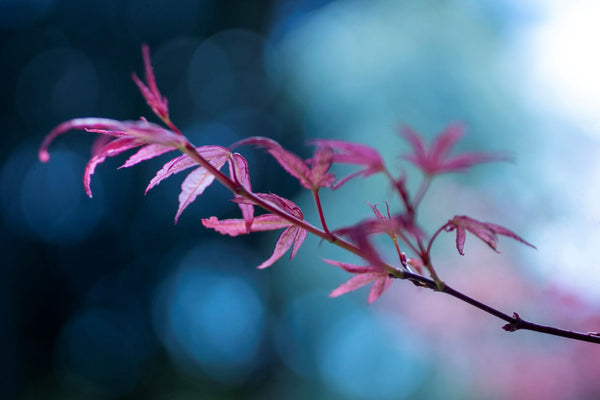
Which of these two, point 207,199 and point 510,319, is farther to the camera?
point 207,199

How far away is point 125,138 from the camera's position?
36cm

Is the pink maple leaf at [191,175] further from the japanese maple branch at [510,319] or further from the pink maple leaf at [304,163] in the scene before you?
the japanese maple branch at [510,319]

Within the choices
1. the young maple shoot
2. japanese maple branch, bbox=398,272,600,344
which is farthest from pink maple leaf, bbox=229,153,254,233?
japanese maple branch, bbox=398,272,600,344

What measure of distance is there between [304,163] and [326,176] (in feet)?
0.07

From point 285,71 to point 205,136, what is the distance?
3.36 feet

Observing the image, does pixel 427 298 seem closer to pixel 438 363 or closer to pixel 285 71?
pixel 438 363

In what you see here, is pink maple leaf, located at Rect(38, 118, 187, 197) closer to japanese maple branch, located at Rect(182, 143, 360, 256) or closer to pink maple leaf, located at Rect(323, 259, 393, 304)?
japanese maple branch, located at Rect(182, 143, 360, 256)

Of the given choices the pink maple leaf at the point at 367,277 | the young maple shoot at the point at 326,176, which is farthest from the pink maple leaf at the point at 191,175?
the pink maple leaf at the point at 367,277

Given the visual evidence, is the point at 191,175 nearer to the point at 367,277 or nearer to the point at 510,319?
the point at 367,277

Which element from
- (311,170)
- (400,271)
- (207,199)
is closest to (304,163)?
(311,170)

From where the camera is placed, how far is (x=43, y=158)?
34 cm

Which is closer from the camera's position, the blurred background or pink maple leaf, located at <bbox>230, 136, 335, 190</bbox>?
pink maple leaf, located at <bbox>230, 136, 335, 190</bbox>

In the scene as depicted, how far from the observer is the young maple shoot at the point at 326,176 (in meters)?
0.30

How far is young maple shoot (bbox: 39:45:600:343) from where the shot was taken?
30 centimetres
